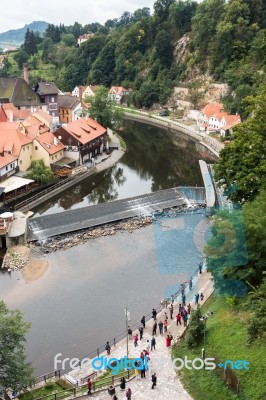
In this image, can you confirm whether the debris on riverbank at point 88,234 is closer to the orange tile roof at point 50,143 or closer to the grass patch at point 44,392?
the orange tile roof at point 50,143

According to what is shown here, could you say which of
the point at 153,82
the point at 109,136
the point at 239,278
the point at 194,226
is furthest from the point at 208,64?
the point at 239,278

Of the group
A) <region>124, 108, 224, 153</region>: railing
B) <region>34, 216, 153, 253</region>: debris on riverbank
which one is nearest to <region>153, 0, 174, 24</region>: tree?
<region>124, 108, 224, 153</region>: railing

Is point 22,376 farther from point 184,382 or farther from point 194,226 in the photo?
point 194,226

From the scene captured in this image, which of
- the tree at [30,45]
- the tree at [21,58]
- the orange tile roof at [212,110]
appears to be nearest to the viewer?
the orange tile roof at [212,110]

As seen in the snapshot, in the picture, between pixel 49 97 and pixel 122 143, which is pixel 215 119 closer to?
pixel 122 143

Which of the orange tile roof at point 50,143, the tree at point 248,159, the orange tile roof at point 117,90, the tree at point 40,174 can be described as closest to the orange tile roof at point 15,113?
the orange tile roof at point 50,143

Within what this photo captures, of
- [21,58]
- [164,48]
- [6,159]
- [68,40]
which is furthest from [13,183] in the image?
Answer: [68,40]

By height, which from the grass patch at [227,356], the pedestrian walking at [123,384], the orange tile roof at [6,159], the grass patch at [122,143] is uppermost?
the orange tile roof at [6,159]
